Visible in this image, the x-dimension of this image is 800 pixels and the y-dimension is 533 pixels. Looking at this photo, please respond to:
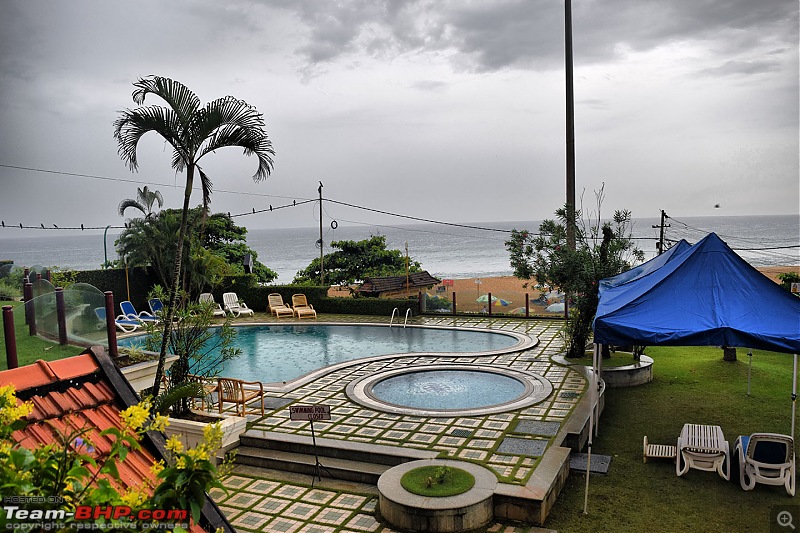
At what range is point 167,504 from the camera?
1.94 meters

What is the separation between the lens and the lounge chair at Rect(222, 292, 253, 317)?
71.2 ft

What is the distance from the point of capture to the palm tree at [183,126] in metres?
7.57

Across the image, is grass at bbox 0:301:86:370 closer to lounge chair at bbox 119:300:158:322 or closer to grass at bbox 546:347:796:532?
grass at bbox 546:347:796:532

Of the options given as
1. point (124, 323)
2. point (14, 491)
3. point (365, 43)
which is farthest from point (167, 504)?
point (365, 43)

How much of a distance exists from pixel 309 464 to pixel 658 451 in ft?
16.0

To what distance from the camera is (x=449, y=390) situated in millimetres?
11891

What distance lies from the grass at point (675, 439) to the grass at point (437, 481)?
108 centimetres

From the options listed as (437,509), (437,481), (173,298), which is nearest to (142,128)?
(173,298)

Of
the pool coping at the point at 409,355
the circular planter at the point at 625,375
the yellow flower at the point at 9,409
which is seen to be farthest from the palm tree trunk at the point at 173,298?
the circular planter at the point at 625,375

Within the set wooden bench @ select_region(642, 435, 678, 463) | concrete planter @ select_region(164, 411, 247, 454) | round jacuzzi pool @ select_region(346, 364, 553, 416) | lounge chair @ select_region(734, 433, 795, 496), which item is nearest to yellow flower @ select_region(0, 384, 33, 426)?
concrete planter @ select_region(164, 411, 247, 454)

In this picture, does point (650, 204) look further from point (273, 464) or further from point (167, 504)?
point (167, 504)

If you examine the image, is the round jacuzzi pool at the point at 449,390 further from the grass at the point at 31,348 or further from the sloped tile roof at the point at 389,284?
the sloped tile roof at the point at 389,284

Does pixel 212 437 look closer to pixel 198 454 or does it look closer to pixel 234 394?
pixel 198 454

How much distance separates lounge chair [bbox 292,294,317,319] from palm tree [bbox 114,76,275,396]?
13.2m
